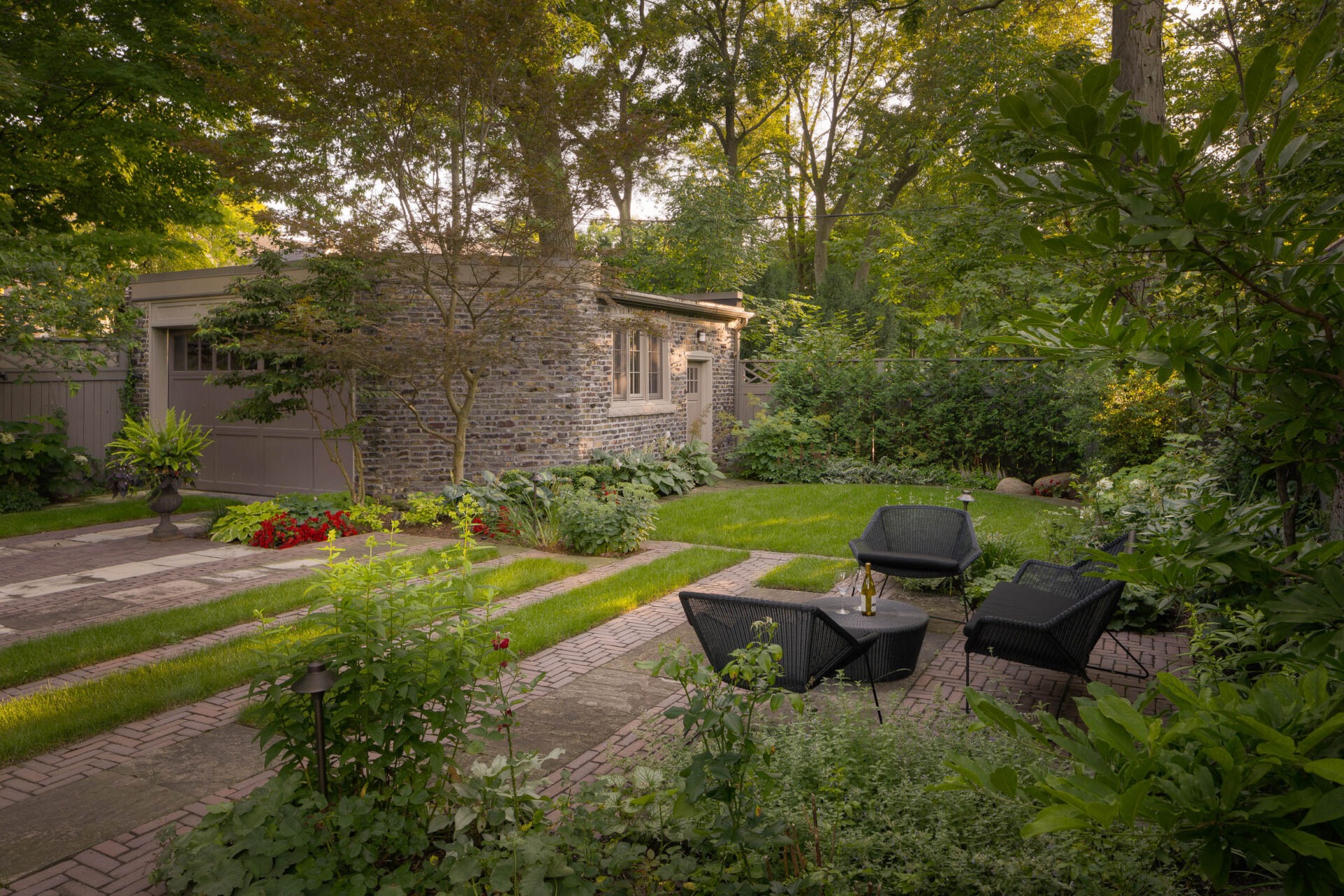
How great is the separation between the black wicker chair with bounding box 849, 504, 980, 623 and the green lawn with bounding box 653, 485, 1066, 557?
4.12 feet

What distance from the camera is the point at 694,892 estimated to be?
2.71m

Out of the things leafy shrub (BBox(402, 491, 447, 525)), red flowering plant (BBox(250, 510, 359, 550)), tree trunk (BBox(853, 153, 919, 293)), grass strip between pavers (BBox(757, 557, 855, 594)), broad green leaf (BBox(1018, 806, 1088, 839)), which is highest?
tree trunk (BBox(853, 153, 919, 293))

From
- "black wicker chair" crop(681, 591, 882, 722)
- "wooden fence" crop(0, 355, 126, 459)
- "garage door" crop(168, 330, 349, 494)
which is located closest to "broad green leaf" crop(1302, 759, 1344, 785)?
"black wicker chair" crop(681, 591, 882, 722)

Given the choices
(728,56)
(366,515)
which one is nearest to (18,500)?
(366,515)

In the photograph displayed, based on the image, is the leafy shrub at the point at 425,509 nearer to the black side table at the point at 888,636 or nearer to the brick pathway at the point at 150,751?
the brick pathway at the point at 150,751

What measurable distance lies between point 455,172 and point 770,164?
19.8 m

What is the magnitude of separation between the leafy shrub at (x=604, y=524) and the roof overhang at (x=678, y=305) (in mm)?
4062

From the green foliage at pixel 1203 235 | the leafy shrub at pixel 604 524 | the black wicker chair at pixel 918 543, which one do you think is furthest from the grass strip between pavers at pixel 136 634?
the green foliage at pixel 1203 235

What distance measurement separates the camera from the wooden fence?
12.9 meters

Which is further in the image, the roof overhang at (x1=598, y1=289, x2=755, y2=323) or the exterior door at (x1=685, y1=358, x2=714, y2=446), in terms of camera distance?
the exterior door at (x1=685, y1=358, x2=714, y2=446)

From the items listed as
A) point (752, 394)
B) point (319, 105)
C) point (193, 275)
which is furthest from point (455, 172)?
point (752, 394)

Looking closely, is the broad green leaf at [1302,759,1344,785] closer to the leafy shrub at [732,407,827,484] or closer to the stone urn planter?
the stone urn planter

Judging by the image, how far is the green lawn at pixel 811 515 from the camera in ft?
29.7

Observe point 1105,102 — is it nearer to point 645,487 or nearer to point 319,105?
point 645,487
